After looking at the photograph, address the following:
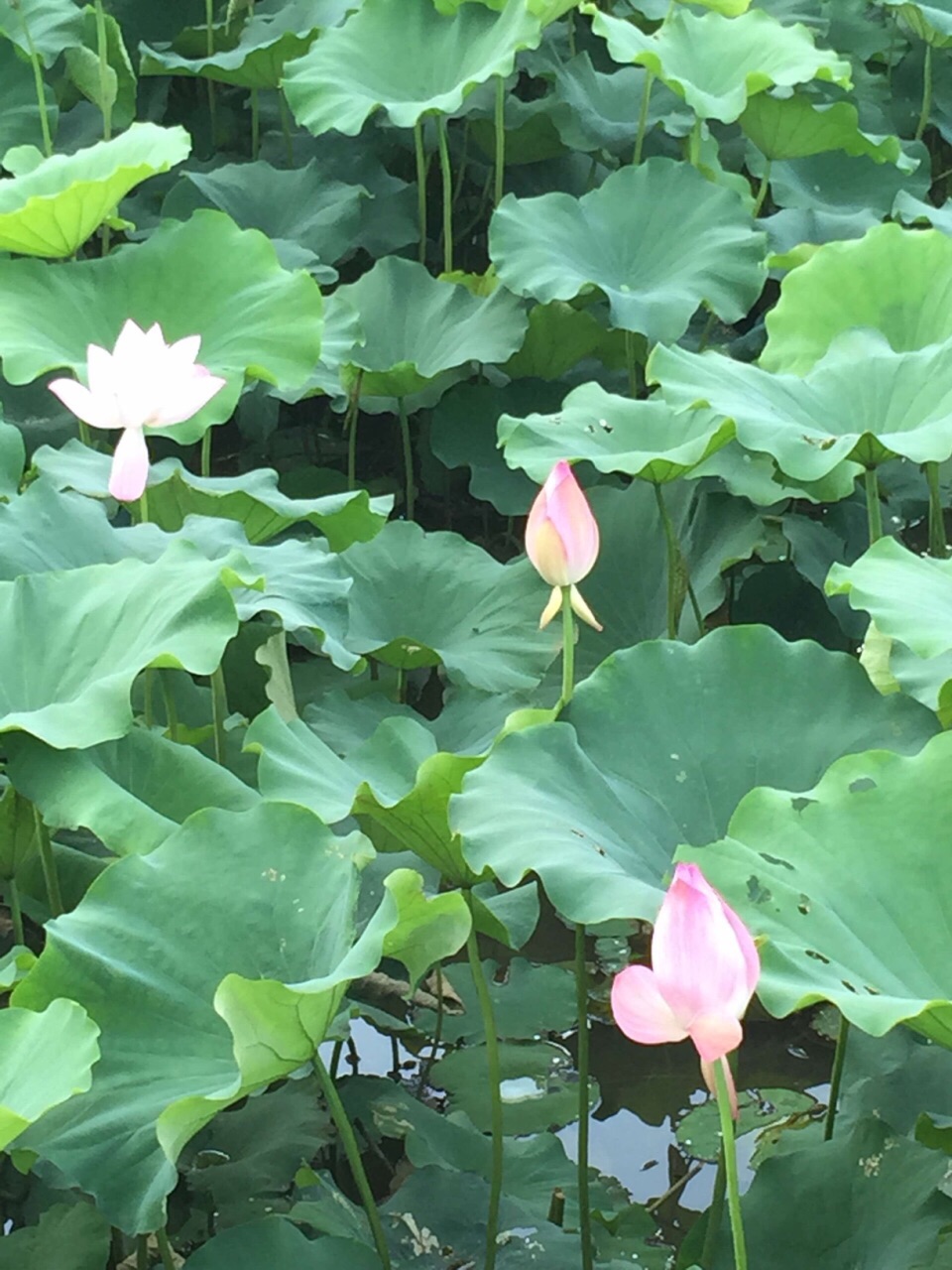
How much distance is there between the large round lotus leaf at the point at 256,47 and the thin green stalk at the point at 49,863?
1.44m

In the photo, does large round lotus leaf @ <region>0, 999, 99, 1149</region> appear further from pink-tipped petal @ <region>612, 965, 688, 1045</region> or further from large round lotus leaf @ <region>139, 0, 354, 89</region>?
large round lotus leaf @ <region>139, 0, 354, 89</region>

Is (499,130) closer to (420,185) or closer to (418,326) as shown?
(420,185)

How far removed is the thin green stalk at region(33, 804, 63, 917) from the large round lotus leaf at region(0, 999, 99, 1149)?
0.88 feet

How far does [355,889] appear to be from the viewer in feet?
2.89

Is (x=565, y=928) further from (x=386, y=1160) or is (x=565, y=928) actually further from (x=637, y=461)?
(x=637, y=461)

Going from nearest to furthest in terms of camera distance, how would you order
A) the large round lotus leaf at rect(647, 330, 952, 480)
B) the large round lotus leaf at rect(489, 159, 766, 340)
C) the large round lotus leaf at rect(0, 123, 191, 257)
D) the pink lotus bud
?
the pink lotus bud → the large round lotus leaf at rect(647, 330, 952, 480) → the large round lotus leaf at rect(0, 123, 191, 257) → the large round lotus leaf at rect(489, 159, 766, 340)

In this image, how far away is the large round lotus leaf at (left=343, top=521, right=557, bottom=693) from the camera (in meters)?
1.43

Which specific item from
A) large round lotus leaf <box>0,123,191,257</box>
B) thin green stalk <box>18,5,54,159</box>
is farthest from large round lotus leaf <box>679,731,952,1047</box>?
thin green stalk <box>18,5,54,159</box>

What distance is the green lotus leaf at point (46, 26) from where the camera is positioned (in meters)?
2.17

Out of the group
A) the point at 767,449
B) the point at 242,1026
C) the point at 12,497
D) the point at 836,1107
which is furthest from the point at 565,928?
the point at 242,1026

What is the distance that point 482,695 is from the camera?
4.50 ft

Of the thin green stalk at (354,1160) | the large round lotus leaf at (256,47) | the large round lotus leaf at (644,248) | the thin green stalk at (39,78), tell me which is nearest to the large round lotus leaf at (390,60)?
the large round lotus leaf at (256,47)

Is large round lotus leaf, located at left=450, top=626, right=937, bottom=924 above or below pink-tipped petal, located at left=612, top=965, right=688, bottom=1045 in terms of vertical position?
below

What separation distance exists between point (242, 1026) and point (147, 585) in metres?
0.42
